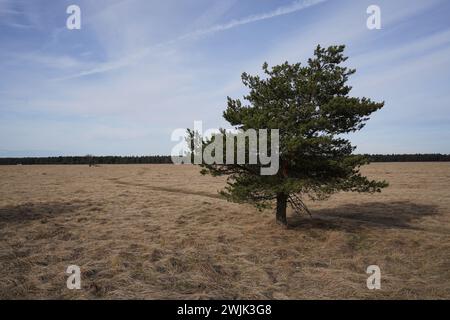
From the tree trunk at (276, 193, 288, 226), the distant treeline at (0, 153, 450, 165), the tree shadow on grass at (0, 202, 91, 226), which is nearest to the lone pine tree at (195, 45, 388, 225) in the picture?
the tree trunk at (276, 193, 288, 226)

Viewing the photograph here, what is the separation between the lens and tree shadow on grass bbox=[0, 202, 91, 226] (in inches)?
674

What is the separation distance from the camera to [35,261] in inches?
424

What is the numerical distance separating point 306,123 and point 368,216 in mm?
9095

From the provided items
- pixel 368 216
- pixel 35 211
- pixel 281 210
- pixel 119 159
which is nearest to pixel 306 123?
pixel 281 210

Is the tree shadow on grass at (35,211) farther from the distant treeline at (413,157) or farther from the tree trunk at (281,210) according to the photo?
the distant treeline at (413,157)

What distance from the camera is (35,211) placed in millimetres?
19266

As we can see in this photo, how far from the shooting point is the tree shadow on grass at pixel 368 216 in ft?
54.8

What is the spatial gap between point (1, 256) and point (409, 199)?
2641cm

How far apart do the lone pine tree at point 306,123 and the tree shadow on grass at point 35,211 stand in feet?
34.1

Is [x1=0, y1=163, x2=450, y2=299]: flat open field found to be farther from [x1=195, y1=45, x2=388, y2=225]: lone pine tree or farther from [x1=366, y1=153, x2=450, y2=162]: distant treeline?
[x1=366, y1=153, x2=450, y2=162]: distant treeline

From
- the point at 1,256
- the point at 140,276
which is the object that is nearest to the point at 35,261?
the point at 1,256

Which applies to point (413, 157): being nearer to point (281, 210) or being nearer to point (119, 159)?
point (119, 159)

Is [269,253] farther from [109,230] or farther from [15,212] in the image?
[15,212]

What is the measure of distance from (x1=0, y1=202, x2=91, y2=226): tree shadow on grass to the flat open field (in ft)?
0.18
